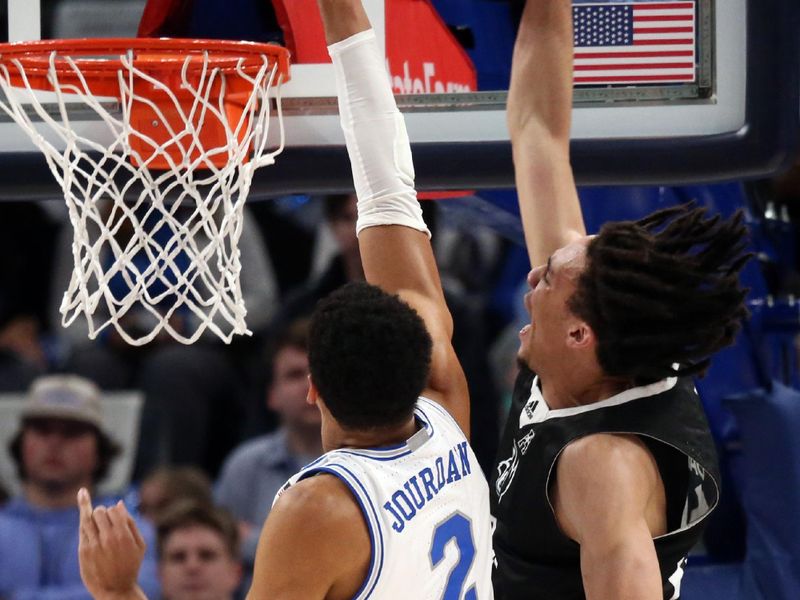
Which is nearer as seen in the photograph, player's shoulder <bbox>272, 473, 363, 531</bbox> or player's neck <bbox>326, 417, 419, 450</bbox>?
player's shoulder <bbox>272, 473, 363, 531</bbox>

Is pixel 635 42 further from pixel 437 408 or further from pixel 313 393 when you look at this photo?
pixel 313 393

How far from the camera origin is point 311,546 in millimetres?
1813

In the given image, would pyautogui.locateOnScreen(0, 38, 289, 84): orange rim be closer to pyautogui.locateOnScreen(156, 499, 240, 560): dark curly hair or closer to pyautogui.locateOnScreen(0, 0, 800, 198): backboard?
pyautogui.locateOnScreen(0, 0, 800, 198): backboard

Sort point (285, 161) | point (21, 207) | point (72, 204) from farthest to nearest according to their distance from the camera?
point (21, 207) → point (285, 161) → point (72, 204)

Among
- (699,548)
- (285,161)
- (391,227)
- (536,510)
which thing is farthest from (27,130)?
(699,548)

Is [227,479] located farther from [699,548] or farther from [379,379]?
[379,379]

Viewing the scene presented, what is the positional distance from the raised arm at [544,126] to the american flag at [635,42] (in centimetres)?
20

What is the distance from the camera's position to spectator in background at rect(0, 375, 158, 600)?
4422 mm

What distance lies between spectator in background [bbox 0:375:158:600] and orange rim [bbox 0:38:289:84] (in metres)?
2.33

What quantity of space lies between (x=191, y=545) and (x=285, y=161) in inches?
78.1

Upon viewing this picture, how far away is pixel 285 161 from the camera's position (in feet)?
9.28

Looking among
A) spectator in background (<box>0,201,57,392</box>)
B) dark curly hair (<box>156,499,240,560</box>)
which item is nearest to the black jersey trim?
dark curly hair (<box>156,499,240,560</box>)

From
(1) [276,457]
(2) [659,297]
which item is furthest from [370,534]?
(1) [276,457]

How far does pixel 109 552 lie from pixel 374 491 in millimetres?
494
